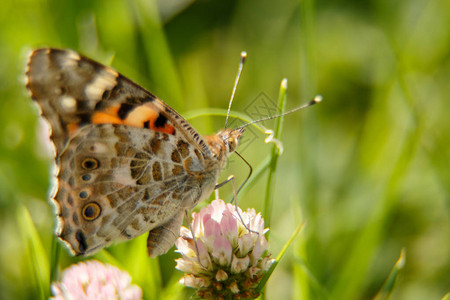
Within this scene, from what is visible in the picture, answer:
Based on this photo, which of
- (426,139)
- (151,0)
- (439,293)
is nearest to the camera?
(439,293)

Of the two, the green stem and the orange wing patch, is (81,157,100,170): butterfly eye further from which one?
the green stem

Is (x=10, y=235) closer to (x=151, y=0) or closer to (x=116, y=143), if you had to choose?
(x=116, y=143)

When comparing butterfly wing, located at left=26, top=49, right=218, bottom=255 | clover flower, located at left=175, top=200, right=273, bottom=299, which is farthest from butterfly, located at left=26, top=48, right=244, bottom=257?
clover flower, located at left=175, top=200, right=273, bottom=299

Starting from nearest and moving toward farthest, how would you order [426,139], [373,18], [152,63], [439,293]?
[439,293] → [426,139] → [152,63] → [373,18]

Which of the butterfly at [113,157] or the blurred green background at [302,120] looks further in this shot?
the blurred green background at [302,120]

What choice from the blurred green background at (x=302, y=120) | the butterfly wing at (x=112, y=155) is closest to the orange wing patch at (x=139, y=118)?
the butterfly wing at (x=112, y=155)

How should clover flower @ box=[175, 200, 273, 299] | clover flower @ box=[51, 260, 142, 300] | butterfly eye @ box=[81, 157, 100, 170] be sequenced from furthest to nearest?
butterfly eye @ box=[81, 157, 100, 170] → clover flower @ box=[51, 260, 142, 300] → clover flower @ box=[175, 200, 273, 299]

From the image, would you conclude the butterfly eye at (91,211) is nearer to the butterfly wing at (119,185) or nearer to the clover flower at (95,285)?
the butterfly wing at (119,185)

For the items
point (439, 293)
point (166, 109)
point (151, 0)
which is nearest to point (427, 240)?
point (439, 293)
